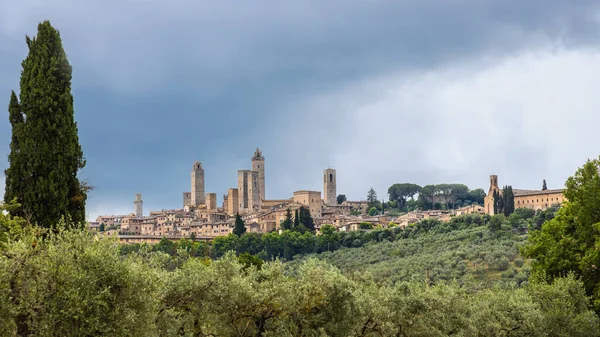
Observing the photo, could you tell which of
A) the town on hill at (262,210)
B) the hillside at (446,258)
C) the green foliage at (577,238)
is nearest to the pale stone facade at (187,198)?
the town on hill at (262,210)

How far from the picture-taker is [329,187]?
173250 millimetres

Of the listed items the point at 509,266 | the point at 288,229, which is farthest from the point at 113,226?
the point at 509,266

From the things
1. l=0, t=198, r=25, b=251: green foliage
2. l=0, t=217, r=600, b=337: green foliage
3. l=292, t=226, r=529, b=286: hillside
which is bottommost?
l=292, t=226, r=529, b=286: hillside

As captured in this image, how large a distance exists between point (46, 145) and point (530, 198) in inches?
4585

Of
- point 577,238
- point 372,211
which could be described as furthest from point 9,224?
point 372,211

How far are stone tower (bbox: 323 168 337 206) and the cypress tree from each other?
152 meters

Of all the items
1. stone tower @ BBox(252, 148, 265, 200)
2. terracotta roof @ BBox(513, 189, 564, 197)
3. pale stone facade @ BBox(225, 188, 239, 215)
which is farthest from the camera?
stone tower @ BBox(252, 148, 265, 200)

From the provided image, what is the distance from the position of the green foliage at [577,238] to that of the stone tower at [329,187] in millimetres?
142214

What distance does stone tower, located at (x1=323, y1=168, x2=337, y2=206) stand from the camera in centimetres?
17225

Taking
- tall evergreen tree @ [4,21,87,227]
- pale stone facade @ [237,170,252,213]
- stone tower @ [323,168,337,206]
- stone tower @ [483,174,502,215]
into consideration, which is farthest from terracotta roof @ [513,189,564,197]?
tall evergreen tree @ [4,21,87,227]

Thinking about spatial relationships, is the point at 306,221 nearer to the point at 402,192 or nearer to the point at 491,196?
the point at 491,196

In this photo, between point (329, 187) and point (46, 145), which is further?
point (329, 187)

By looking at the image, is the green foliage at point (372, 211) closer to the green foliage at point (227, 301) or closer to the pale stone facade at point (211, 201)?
the pale stone facade at point (211, 201)

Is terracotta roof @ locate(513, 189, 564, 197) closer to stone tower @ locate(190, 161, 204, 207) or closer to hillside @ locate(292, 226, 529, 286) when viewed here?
hillside @ locate(292, 226, 529, 286)
